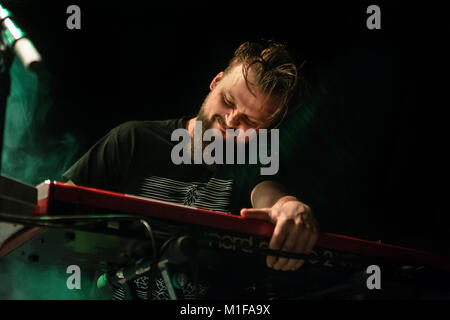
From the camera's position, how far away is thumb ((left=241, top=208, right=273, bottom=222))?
86 centimetres

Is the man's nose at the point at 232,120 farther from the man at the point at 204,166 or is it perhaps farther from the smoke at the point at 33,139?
the smoke at the point at 33,139

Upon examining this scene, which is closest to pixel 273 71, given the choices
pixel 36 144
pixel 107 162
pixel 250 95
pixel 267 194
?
pixel 250 95

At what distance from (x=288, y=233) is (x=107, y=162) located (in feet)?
3.06

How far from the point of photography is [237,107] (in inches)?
68.7

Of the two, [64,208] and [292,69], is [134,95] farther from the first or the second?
[64,208]

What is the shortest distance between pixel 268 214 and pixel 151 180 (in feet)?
2.80

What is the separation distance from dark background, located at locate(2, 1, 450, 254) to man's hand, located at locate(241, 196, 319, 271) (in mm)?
1275

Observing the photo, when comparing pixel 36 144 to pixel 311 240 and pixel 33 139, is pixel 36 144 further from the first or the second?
pixel 311 240

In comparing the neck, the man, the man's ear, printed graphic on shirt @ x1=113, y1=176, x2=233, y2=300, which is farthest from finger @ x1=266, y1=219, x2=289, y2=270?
the man's ear

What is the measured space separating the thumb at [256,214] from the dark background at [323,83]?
1315mm

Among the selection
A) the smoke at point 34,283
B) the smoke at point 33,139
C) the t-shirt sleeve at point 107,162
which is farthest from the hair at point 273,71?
the smoke at point 34,283

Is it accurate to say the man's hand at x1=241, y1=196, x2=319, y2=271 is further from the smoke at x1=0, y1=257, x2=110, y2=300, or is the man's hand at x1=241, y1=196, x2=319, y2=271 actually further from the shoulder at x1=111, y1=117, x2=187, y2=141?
the smoke at x1=0, y1=257, x2=110, y2=300

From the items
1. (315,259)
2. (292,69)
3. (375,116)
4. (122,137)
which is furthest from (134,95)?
(315,259)

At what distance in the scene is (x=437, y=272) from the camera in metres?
1.11
